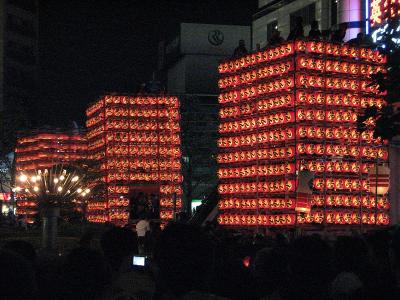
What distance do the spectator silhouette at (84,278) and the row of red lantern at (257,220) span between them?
22.3 m

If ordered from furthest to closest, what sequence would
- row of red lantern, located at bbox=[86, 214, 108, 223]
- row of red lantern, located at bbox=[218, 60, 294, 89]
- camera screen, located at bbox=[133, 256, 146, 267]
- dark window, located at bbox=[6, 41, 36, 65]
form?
dark window, located at bbox=[6, 41, 36, 65]
row of red lantern, located at bbox=[86, 214, 108, 223]
row of red lantern, located at bbox=[218, 60, 294, 89]
camera screen, located at bbox=[133, 256, 146, 267]

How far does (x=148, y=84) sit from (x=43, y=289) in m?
37.6

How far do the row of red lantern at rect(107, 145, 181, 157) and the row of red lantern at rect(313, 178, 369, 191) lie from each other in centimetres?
1480

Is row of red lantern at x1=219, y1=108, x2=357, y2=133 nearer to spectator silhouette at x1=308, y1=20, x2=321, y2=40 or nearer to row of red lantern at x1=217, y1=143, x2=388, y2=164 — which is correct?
row of red lantern at x1=217, y1=143, x2=388, y2=164

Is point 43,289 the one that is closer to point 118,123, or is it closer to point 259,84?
point 259,84

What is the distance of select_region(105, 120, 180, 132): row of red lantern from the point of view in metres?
40.5

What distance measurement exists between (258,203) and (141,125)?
1301 cm

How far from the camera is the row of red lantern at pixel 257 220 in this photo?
28.0 metres

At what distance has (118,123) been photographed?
1599 inches

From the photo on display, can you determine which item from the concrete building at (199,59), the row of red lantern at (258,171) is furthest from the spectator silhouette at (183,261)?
the concrete building at (199,59)

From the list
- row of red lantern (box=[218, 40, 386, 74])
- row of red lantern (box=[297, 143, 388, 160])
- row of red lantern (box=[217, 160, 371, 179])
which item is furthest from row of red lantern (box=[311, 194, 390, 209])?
row of red lantern (box=[218, 40, 386, 74])

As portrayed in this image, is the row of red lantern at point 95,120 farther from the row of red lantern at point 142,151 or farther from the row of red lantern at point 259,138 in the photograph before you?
the row of red lantern at point 259,138

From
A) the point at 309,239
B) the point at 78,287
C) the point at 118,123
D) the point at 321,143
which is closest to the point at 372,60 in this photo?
the point at 321,143

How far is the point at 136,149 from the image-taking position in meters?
40.9
